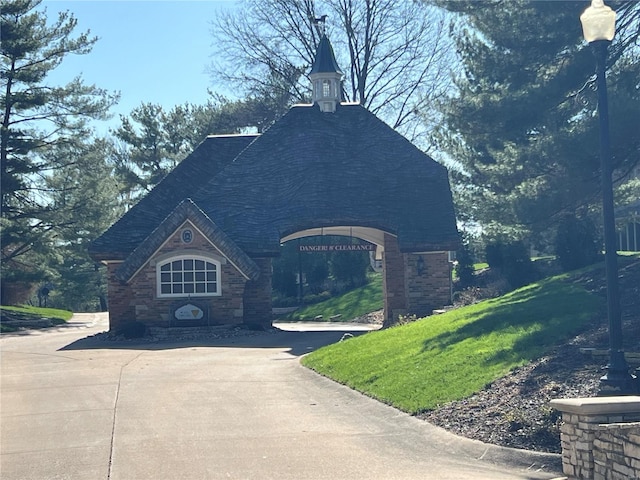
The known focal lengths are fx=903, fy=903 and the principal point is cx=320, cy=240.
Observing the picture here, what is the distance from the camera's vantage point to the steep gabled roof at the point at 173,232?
28.0 m

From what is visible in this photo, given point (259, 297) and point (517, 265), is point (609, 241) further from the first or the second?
point (517, 265)

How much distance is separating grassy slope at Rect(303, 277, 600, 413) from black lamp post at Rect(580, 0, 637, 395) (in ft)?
8.34

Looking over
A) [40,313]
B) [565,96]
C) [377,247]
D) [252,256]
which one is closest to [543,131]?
[565,96]

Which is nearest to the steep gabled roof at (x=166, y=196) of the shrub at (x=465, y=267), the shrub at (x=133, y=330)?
the shrub at (x=133, y=330)

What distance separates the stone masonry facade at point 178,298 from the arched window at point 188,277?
0.15 m

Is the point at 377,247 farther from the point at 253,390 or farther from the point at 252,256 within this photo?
the point at 253,390

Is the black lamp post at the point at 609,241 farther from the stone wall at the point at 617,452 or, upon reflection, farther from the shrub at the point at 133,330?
the shrub at the point at 133,330

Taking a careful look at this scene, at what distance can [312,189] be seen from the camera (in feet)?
103

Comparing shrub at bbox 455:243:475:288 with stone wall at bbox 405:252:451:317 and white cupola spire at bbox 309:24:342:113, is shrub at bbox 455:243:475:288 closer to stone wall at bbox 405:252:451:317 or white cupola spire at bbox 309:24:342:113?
stone wall at bbox 405:252:451:317

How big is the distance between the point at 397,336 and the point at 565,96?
6.33m

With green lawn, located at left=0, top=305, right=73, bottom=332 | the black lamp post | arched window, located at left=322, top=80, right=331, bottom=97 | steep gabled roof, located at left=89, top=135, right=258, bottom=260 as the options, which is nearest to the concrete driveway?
the black lamp post

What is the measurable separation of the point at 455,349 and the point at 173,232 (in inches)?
566

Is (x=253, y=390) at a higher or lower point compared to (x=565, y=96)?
lower

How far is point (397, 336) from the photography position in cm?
1988
